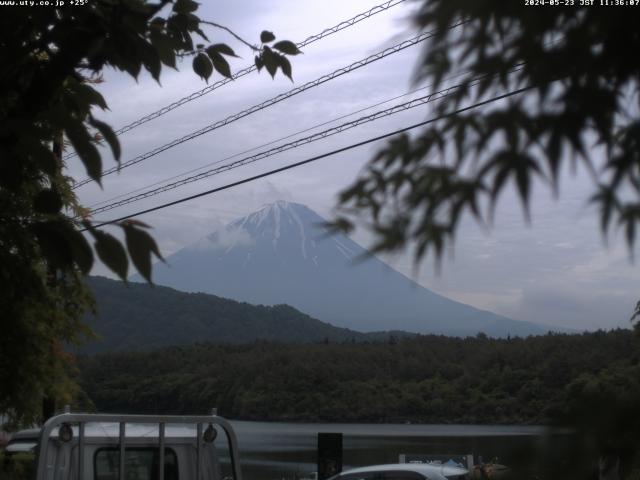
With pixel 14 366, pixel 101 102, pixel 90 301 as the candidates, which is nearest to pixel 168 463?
pixel 90 301

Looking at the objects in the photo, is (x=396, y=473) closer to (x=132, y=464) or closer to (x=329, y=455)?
(x=329, y=455)

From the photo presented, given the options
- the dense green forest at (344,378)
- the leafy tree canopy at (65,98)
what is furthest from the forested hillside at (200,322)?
the leafy tree canopy at (65,98)

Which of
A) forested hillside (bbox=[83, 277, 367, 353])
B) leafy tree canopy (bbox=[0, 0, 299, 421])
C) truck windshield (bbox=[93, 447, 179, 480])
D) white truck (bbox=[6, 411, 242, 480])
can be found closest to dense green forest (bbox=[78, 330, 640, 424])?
leafy tree canopy (bbox=[0, 0, 299, 421])

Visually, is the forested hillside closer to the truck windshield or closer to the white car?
the white car

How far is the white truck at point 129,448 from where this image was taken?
682 centimetres

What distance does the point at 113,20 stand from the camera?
11.5 ft

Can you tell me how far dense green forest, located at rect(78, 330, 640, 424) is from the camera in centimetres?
345

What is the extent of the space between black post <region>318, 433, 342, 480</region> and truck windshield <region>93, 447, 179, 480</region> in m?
8.22

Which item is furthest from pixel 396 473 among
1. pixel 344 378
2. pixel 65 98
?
pixel 65 98

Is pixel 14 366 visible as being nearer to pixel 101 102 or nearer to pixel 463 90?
pixel 101 102

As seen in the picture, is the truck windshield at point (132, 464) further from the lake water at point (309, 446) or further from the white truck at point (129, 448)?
the lake water at point (309, 446)

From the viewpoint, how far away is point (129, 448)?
7.06 meters

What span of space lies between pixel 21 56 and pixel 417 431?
41.4 ft

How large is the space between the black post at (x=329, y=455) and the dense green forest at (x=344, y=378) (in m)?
1.05
